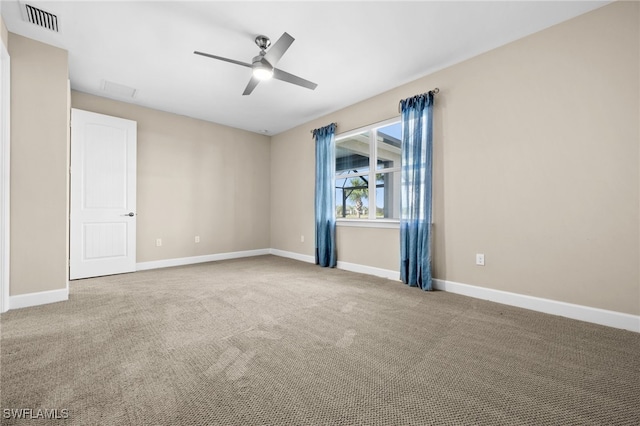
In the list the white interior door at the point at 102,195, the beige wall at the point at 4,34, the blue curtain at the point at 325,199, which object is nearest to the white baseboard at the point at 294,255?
the blue curtain at the point at 325,199

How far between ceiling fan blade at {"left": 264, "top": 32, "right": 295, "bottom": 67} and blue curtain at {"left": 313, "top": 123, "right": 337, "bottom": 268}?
2.11 m

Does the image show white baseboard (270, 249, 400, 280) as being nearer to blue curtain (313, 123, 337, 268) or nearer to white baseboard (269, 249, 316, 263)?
white baseboard (269, 249, 316, 263)

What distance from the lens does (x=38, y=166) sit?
272 cm

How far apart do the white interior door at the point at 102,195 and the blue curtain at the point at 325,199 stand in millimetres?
2965

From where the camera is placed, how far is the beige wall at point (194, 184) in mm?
4418

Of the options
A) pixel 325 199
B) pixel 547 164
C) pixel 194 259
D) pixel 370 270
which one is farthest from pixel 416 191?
pixel 194 259

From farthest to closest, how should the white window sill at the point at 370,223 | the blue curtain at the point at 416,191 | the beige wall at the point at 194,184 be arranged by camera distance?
1. the beige wall at the point at 194,184
2. the white window sill at the point at 370,223
3. the blue curtain at the point at 416,191

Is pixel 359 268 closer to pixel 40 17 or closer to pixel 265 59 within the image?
pixel 265 59

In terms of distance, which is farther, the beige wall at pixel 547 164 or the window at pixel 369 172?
the window at pixel 369 172

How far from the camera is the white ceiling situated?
7.50ft

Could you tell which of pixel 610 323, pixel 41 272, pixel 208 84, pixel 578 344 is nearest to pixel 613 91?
pixel 610 323

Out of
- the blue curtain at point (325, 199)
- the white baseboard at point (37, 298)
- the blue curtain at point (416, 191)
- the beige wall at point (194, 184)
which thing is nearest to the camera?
the white baseboard at point (37, 298)

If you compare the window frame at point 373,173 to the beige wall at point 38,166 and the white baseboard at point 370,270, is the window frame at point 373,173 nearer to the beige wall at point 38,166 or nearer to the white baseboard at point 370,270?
the white baseboard at point 370,270

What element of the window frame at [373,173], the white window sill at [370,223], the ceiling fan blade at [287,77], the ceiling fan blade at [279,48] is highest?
the ceiling fan blade at [279,48]
